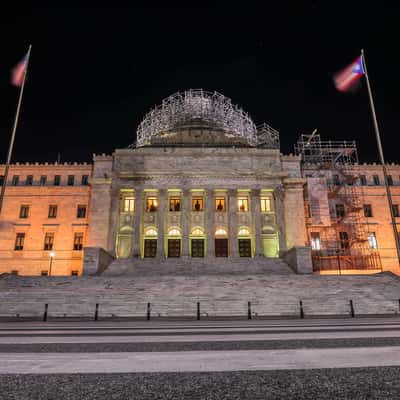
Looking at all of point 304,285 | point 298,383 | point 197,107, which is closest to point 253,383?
point 298,383

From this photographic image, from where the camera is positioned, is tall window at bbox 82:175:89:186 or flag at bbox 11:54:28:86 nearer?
flag at bbox 11:54:28:86

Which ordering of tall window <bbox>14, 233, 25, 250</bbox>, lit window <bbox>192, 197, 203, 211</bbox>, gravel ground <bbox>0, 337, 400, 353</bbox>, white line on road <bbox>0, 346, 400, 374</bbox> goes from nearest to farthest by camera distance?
1. white line on road <bbox>0, 346, 400, 374</bbox>
2. gravel ground <bbox>0, 337, 400, 353</bbox>
3. lit window <bbox>192, 197, 203, 211</bbox>
4. tall window <bbox>14, 233, 25, 250</bbox>

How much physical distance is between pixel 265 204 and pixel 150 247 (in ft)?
49.7

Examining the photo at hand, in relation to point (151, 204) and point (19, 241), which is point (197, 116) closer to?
point (151, 204)

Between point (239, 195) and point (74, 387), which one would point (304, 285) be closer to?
point (239, 195)

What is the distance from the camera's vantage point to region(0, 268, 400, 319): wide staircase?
64.3 ft

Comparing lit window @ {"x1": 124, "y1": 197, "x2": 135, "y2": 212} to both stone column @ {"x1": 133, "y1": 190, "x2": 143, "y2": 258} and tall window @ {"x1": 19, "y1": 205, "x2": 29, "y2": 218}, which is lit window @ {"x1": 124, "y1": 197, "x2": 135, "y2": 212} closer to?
stone column @ {"x1": 133, "y1": 190, "x2": 143, "y2": 258}

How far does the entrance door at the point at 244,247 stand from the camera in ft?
133

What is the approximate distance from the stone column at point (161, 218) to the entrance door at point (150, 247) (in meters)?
1.80

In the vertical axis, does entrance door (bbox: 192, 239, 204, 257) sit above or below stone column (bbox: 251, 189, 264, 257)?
below

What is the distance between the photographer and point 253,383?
319 centimetres

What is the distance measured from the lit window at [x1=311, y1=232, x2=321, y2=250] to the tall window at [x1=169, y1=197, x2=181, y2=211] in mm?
17279

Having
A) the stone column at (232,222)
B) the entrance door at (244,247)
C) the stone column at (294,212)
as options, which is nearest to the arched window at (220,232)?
the stone column at (232,222)

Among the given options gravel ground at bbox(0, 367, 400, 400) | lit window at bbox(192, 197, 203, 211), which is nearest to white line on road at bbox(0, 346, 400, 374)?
gravel ground at bbox(0, 367, 400, 400)
